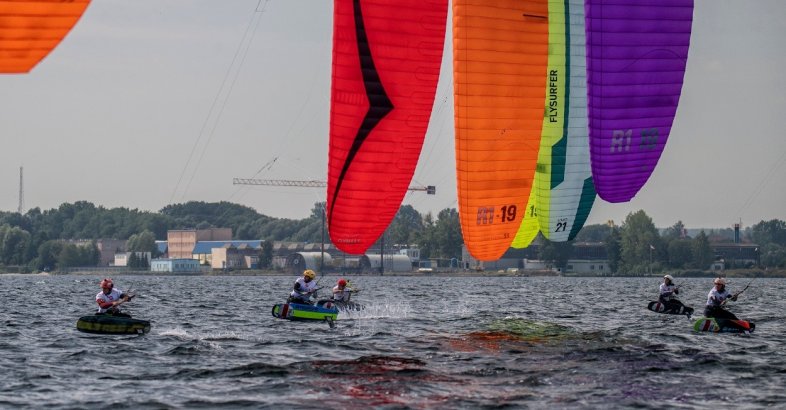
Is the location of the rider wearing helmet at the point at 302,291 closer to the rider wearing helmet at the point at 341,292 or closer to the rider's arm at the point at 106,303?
the rider wearing helmet at the point at 341,292

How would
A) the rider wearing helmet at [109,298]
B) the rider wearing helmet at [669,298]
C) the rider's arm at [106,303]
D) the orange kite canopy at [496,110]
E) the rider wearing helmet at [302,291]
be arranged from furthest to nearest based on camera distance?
the rider wearing helmet at [669,298]
the rider wearing helmet at [302,291]
the rider's arm at [106,303]
the rider wearing helmet at [109,298]
the orange kite canopy at [496,110]

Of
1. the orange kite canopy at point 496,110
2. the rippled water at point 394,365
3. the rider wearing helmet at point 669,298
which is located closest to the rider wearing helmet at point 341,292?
the rippled water at point 394,365

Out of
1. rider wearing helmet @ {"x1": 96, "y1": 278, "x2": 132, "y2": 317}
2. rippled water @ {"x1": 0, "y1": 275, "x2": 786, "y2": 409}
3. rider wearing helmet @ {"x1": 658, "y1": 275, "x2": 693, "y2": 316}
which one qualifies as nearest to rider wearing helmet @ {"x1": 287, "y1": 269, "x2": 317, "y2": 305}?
rippled water @ {"x1": 0, "y1": 275, "x2": 786, "y2": 409}

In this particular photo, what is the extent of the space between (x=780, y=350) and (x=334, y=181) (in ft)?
43.1

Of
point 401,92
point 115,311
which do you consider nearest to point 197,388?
point 401,92

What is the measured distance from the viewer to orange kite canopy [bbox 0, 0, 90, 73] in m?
15.6

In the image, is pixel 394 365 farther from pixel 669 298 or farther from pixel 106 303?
pixel 669 298

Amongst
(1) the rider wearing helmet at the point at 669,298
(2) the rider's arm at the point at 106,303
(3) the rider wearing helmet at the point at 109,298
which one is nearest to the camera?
(3) the rider wearing helmet at the point at 109,298

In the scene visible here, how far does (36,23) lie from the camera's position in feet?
51.3

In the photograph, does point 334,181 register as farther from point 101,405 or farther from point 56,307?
point 56,307

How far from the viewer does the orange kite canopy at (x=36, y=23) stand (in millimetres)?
15586

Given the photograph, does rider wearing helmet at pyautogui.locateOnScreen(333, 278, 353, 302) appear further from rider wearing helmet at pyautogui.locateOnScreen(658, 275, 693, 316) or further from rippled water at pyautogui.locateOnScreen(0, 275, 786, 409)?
rider wearing helmet at pyautogui.locateOnScreen(658, 275, 693, 316)

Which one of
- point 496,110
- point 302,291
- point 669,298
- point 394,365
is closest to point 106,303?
point 302,291

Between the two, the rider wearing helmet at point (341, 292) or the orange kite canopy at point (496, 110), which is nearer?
the orange kite canopy at point (496, 110)
